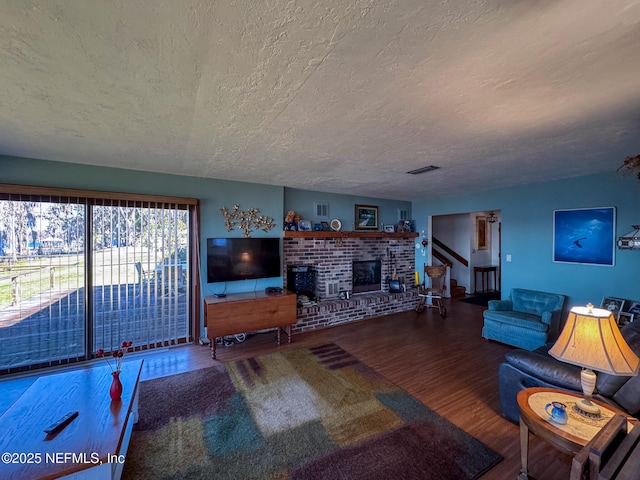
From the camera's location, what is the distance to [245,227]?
12.7 feet

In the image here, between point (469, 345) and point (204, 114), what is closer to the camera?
point (204, 114)

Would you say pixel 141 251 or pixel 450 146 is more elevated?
pixel 450 146

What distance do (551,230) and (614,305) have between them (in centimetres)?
120

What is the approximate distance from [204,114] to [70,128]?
3.83 ft

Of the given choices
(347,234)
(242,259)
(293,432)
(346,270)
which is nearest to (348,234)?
(347,234)

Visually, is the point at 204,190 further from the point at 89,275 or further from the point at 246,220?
the point at 89,275

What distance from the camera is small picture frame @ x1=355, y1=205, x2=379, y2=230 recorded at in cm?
523

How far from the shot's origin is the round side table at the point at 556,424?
1290mm

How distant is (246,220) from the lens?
3896 mm

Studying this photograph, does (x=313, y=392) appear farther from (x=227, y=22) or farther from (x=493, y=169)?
(x=493, y=169)

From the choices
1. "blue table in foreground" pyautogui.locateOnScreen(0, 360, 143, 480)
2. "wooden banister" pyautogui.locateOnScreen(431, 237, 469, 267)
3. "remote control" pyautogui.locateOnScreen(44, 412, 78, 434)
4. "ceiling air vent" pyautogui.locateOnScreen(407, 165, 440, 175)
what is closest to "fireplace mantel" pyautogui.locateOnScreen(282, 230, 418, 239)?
"ceiling air vent" pyautogui.locateOnScreen(407, 165, 440, 175)

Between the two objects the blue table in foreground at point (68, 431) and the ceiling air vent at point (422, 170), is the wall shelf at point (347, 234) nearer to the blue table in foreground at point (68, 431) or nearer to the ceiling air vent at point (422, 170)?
the ceiling air vent at point (422, 170)

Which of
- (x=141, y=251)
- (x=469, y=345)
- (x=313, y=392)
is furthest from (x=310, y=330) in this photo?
(x=141, y=251)

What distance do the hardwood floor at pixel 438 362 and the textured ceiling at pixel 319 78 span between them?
232cm
